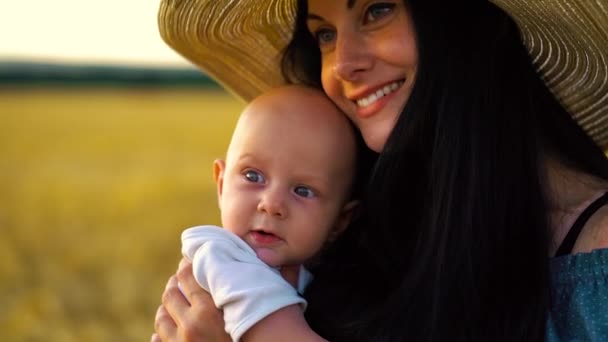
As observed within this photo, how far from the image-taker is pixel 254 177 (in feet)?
8.89

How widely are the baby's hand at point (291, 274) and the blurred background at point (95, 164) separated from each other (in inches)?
109

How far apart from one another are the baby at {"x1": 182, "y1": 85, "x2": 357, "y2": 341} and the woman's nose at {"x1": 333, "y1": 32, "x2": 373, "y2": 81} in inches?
4.7

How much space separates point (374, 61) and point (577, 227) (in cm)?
59

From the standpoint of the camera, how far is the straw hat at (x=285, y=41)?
8.63 feet

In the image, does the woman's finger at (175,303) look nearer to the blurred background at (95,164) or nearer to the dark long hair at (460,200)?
the dark long hair at (460,200)

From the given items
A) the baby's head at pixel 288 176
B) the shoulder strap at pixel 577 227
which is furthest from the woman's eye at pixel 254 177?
the shoulder strap at pixel 577 227

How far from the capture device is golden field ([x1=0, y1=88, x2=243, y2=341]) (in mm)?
5824

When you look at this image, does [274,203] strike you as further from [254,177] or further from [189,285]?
[189,285]

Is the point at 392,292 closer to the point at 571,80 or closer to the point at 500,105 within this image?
the point at 500,105

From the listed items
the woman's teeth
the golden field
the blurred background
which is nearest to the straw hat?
the woman's teeth

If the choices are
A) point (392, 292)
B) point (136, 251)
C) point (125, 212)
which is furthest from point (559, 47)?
point (125, 212)

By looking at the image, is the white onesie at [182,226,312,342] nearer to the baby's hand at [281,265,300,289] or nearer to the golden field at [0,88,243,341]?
the baby's hand at [281,265,300,289]

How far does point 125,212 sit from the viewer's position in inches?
289

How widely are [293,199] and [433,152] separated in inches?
12.9
